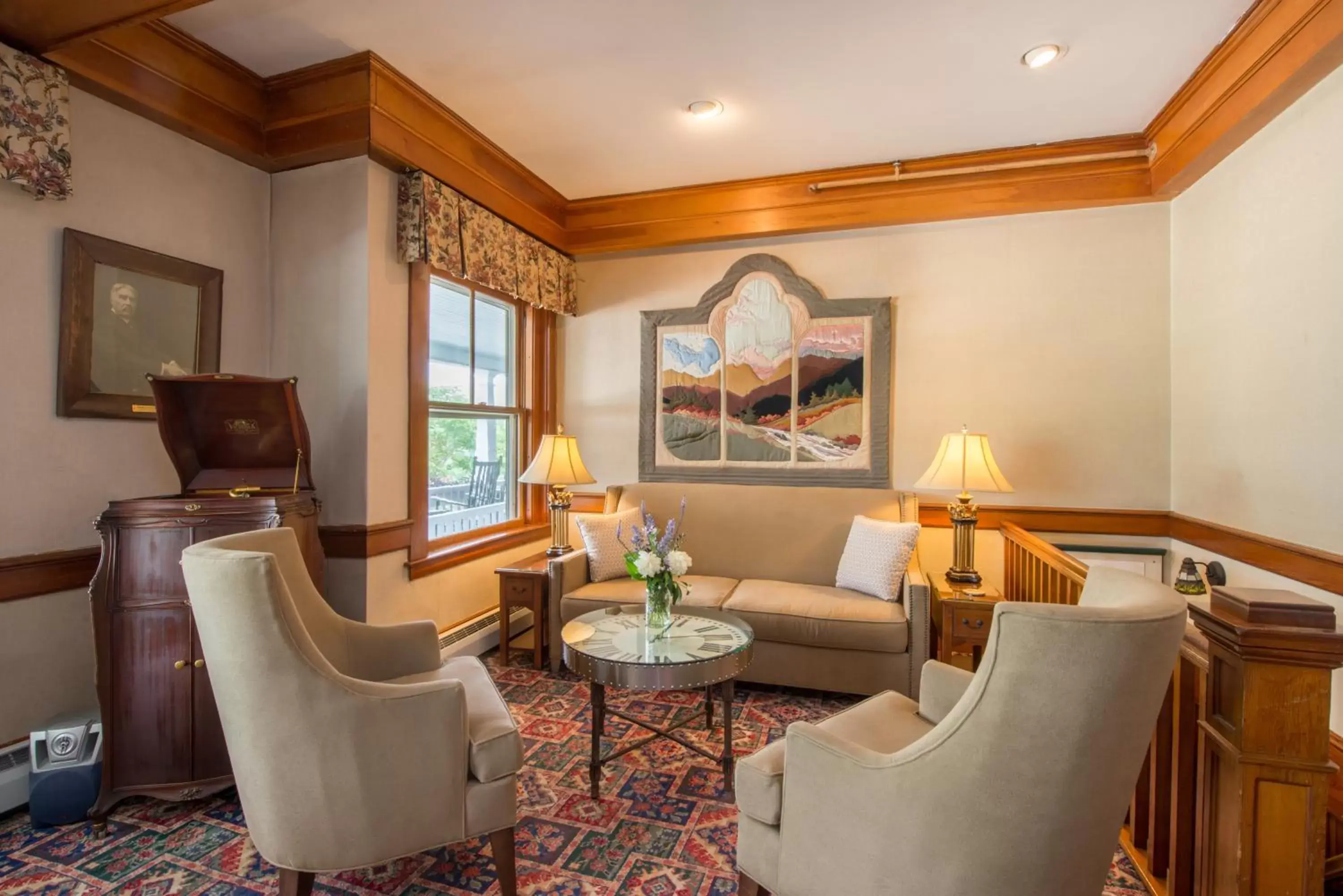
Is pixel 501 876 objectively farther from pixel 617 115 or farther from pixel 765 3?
pixel 617 115

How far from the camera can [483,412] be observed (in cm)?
393

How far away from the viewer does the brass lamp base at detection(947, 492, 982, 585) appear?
10.6ft

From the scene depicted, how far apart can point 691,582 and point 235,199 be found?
294 centimetres

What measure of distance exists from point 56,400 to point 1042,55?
405cm

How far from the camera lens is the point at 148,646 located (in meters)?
2.11

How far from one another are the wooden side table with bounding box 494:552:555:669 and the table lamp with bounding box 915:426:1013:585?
7.02 ft

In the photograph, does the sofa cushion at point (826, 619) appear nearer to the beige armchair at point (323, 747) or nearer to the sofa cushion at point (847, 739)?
the sofa cushion at point (847, 739)

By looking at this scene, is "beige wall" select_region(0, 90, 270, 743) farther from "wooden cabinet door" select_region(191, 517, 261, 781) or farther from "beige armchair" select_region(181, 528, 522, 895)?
"beige armchair" select_region(181, 528, 522, 895)

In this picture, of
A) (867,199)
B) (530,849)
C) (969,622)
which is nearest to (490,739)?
(530,849)

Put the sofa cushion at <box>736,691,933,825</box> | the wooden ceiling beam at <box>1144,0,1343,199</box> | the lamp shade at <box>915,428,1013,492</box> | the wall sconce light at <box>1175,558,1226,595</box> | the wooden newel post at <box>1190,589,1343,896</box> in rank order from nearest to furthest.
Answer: the wooden newel post at <box>1190,589,1343,896</box>, the sofa cushion at <box>736,691,933,825</box>, the wooden ceiling beam at <box>1144,0,1343,199</box>, the wall sconce light at <box>1175,558,1226,595</box>, the lamp shade at <box>915,428,1013,492</box>

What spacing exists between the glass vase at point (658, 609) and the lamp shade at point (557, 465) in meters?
1.44

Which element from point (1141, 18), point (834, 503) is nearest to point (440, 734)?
point (834, 503)

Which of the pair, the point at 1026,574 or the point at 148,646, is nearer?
the point at 148,646

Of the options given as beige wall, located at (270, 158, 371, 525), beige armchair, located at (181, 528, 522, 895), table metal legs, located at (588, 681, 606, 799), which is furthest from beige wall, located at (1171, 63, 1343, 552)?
beige wall, located at (270, 158, 371, 525)
